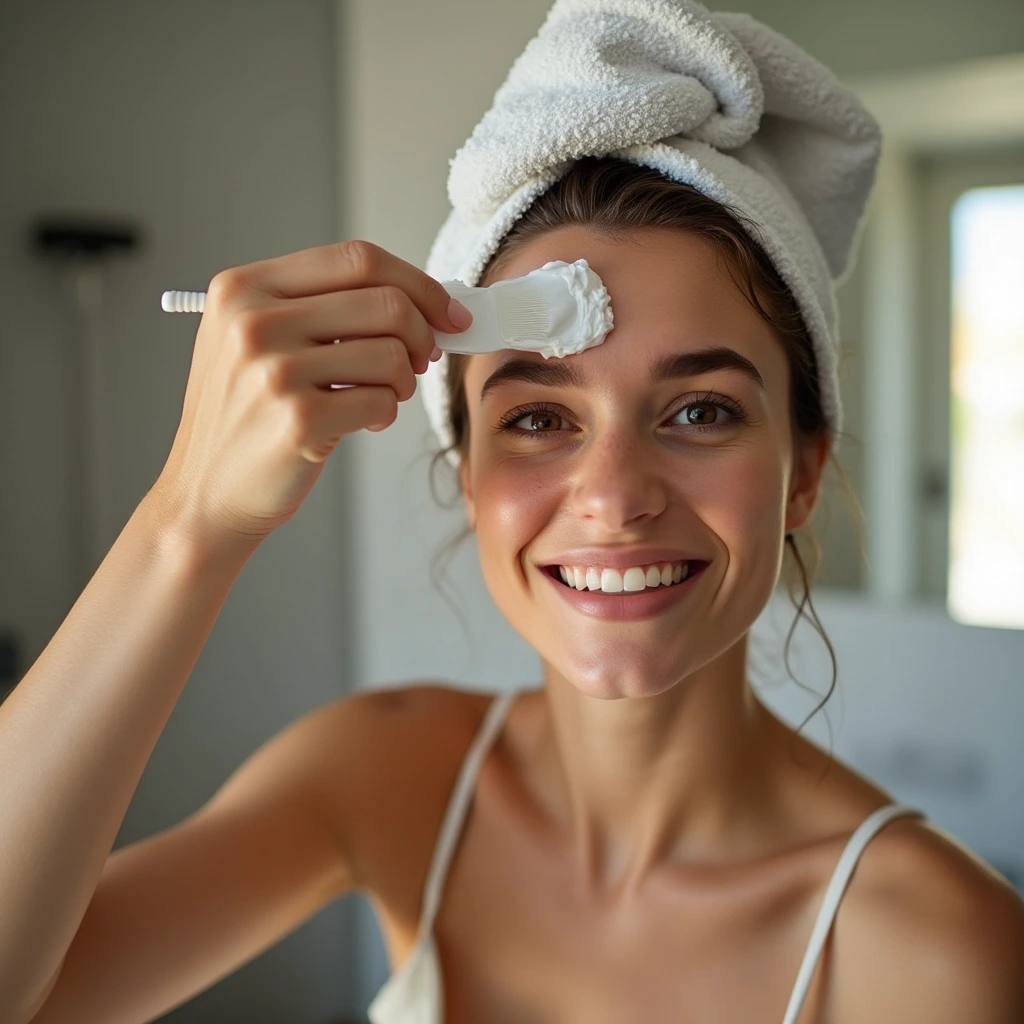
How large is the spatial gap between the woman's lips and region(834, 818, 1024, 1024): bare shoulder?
0.97 feet

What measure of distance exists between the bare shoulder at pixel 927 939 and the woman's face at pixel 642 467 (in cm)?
24

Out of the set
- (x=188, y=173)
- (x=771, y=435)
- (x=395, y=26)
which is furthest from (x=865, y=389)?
(x=188, y=173)

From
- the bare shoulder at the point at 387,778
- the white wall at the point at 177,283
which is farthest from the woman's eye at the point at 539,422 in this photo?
the white wall at the point at 177,283

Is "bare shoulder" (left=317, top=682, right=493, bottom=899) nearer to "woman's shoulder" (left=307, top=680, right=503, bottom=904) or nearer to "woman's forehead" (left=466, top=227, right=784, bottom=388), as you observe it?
"woman's shoulder" (left=307, top=680, right=503, bottom=904)

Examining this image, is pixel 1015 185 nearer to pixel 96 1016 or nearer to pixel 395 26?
pixel 395 26

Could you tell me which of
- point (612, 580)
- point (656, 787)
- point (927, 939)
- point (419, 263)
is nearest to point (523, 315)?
point (612, 580)

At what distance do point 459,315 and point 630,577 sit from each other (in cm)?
25

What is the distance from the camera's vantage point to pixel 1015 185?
146 cm

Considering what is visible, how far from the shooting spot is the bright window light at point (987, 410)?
147cm

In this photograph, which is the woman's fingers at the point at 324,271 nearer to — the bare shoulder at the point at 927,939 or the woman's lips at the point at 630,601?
the woman's lips at the point at 630,601

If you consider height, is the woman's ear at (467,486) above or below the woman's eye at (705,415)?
below

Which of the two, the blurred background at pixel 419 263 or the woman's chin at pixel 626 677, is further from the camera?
the blurred background at pixel 419 263

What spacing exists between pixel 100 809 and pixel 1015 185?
135 cm

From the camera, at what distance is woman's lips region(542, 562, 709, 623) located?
87 centimetres
